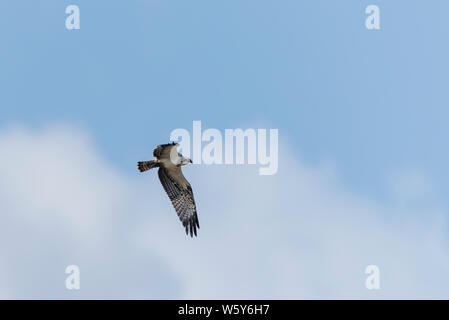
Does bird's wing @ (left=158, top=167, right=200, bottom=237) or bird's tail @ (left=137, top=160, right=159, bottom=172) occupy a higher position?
bird's tail @ (left=137, top=160, right=159, bottom=172)

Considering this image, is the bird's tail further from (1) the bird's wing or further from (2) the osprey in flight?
(1) the bird's wing

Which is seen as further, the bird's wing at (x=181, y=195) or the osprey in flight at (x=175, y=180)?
the bird's wing at (x=181, y=195)

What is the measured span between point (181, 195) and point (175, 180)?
1.86 feet

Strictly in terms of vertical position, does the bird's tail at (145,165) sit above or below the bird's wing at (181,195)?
above

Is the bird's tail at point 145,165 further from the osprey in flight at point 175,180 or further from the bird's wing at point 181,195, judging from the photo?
the bird's wing at point 181,195

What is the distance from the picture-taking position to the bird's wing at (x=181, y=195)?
A: 15641 mm

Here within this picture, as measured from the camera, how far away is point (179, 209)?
54.1 ft

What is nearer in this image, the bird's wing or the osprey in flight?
the osprey in flight

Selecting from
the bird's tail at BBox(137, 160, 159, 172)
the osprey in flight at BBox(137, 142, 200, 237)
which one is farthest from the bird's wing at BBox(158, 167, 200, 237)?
the bird's tail at BBox(137, 160, 159, 172)

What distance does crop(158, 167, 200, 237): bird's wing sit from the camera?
1564 centimetres

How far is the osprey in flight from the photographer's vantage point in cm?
1491

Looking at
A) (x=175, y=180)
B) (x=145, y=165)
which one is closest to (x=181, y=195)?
(x=175, y=180)

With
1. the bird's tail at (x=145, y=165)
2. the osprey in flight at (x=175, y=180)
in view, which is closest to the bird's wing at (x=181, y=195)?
the osprey in flight at (x=175, y=180)

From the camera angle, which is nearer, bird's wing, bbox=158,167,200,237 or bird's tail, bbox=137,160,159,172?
bird's tail, bbox=137,160,159,172
